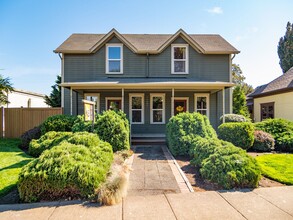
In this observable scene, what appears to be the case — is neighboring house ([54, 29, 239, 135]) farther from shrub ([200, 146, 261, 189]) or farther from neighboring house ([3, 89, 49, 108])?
neighboring house ([3, 89, 49, 108])

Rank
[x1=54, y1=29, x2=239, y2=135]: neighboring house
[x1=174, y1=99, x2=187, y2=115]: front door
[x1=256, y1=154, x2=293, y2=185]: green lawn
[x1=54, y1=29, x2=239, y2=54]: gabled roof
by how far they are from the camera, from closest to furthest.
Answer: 1. [x1=256, y1=154, x2=293, y2=185]: green lawn
2. [x1=54, y1=29, x2=239, y2=54]: gabled roof
3. [x1=54, y1=29, x2=239, y2=135]: neighboring house
4. [x1=174, y1=99, x2=187, y2=115]: front door

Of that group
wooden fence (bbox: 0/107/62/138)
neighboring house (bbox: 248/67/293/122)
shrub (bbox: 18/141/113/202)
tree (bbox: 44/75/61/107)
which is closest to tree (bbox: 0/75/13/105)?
wooden fence (bbox: 0/107/62/138)

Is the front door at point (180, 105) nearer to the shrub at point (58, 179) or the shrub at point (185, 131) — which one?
the shrub at point (185, 131)

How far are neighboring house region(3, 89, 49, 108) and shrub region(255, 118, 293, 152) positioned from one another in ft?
72.8

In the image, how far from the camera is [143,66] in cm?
1292

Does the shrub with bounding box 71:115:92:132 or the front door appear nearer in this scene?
the shrub with bounding box 71:115:92:132

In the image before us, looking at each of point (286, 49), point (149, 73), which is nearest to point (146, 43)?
point (149, 73)

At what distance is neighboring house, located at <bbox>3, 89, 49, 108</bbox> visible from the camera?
1864cm

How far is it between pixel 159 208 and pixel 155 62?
428 inches

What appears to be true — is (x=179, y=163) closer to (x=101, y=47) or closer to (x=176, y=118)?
(x=176, y=118)

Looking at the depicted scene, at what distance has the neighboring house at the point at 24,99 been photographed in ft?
61.1

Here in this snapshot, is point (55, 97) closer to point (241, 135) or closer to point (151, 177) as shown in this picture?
point (151, 177)

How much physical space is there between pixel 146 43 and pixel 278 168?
1149 cm

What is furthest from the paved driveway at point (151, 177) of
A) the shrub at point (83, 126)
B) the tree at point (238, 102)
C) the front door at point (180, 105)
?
the tree at point (238, 102)
